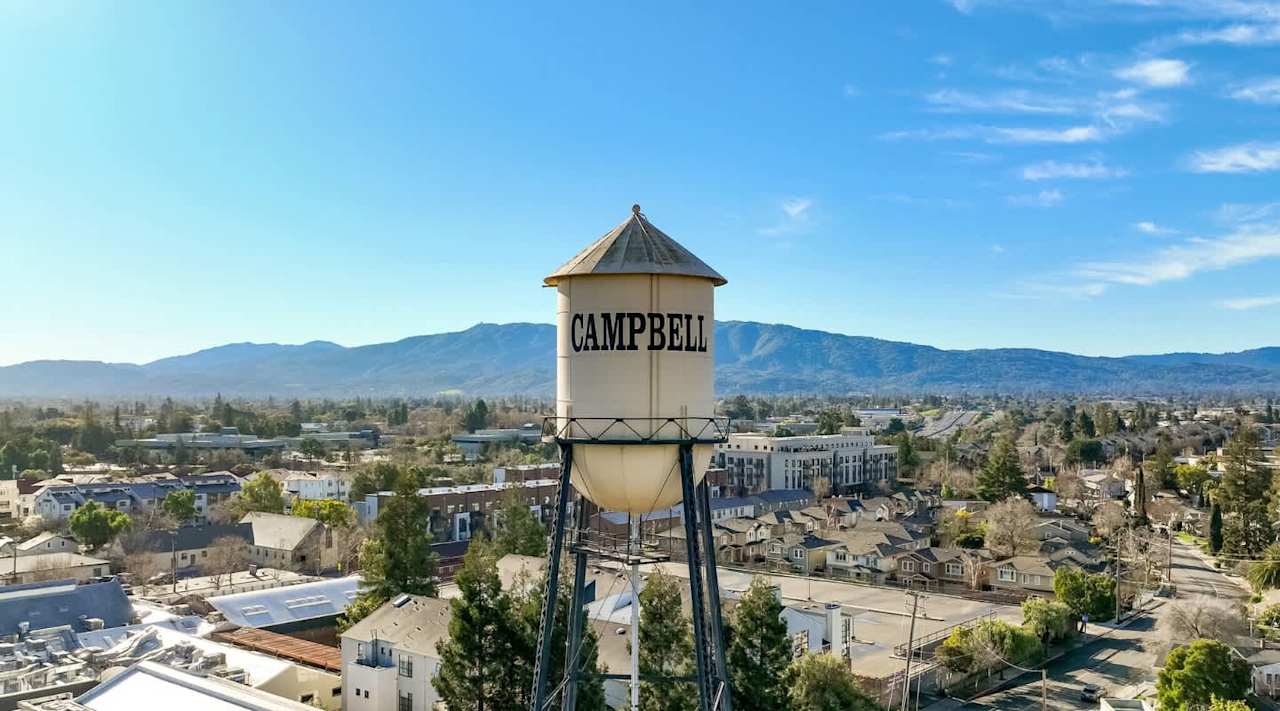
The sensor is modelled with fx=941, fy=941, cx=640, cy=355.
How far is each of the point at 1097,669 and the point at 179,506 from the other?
46.2 metres

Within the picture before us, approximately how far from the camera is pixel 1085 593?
119 feet

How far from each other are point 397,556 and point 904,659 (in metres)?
16.0

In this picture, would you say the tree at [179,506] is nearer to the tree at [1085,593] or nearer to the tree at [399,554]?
the tree at [399,554]

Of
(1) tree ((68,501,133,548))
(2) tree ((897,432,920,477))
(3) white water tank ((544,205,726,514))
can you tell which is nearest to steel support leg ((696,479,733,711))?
(3) white water tank ((544,205,726,514))

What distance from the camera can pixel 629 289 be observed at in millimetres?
11609

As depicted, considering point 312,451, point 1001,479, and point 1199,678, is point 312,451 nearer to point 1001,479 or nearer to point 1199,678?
point 1001,479

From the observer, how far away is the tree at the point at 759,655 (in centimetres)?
1898

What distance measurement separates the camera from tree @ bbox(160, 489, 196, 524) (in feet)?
172

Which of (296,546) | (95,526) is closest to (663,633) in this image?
(296,546)

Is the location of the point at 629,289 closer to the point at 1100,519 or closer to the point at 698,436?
the point at 698,436

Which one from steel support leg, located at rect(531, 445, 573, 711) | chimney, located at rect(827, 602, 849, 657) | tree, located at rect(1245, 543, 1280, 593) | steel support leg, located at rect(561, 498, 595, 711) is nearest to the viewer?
steel support leg, located at rect(531, 445, 573, 711)

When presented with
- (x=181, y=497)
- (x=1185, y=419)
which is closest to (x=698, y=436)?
(x=181, y=497)

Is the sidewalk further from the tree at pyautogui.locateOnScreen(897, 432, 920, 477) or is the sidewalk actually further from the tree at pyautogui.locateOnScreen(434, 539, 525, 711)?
the tree at pyautogui.locateOnScreen(897, 432, 920, 477)

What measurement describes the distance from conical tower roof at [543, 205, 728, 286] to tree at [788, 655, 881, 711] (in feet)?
37.3
